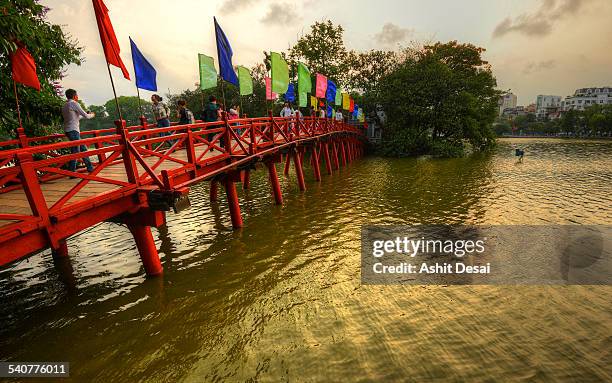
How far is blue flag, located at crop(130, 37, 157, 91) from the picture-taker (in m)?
9.95

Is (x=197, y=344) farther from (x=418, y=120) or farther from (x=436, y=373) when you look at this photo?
(x=418, y=120)

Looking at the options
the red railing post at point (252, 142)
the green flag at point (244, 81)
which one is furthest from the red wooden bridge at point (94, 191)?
the green flag at point (244, 81)

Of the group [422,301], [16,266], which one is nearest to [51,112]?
[16,266]

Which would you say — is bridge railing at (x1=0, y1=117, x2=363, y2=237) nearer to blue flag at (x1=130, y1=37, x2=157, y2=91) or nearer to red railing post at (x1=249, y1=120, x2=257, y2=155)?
red railing post at (x1=249, y1=120, x2=257, y2=155)

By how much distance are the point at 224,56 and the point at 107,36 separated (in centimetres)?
→ 401

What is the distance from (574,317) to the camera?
5.91 metres

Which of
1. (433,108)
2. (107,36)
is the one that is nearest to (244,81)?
(107,36)

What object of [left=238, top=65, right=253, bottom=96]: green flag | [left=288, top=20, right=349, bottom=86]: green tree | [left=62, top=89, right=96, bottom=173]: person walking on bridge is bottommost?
[left=62, top=89, right=96, bottom=173]: person walking on bridge

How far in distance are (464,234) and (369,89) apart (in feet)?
124

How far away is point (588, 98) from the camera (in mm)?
157875

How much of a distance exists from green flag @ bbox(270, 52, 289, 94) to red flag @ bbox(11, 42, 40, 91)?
773cm

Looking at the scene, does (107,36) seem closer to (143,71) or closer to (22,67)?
(22,67)

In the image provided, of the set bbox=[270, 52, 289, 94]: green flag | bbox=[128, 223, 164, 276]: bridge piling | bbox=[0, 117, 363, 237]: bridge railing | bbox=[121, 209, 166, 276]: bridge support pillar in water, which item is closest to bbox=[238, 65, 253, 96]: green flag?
bbox=[270, 52, 289, 94]: green flag

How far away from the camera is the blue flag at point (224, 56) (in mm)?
10008
